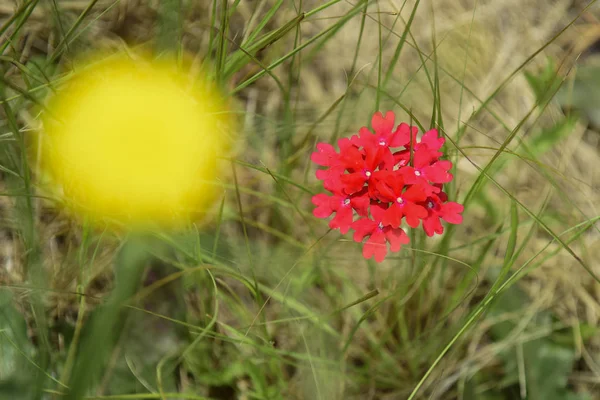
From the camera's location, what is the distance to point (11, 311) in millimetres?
1098

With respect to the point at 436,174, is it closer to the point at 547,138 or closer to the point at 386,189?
the point at 386,189

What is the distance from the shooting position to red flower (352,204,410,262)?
919 millimetres

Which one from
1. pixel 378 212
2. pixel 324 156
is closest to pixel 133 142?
pixel 324 156

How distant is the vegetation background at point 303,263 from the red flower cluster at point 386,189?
0.35ft

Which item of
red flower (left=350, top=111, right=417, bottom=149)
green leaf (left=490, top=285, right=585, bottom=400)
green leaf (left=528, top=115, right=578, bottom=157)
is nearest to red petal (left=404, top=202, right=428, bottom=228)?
red flower (left=350, top=111, right=417, bottom=149)

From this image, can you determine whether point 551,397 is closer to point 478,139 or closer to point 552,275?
point 552,275

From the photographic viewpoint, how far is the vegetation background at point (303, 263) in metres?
1.08

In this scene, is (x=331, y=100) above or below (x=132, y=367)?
above

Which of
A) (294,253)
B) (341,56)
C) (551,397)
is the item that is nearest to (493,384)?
(551,397)

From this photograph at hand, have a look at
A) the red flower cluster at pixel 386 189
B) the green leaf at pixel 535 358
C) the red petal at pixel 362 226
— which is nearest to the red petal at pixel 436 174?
the red flower cluster at pixel 386 189

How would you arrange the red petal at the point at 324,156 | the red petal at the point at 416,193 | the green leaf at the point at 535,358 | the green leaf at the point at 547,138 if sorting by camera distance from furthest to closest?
the green leaf at the point at 547,138 < the green leaf at the point at 535,358 < the red petal at the point at 324,156 < the red petal at the point at 416,193

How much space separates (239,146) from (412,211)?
0.72 meters

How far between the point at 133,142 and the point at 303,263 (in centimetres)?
44

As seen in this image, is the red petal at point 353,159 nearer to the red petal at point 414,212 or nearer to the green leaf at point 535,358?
the red petal at point 414,212
